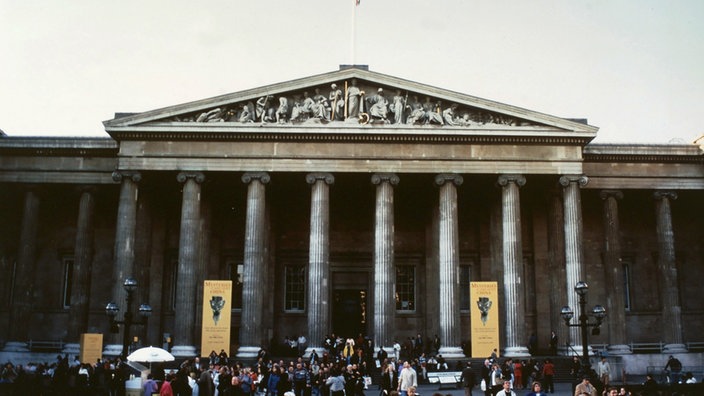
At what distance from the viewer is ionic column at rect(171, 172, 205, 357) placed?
35281mm

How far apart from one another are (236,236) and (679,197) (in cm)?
2482

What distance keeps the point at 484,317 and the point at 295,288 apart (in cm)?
1224

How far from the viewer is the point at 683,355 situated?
38.1m

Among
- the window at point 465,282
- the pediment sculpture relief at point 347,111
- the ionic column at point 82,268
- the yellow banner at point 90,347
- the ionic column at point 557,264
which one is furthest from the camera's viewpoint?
the window at point 465,282

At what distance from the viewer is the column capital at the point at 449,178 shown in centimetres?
3666

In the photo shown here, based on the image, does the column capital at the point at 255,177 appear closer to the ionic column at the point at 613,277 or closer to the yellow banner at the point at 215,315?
the yellow banner at the point at 215,315

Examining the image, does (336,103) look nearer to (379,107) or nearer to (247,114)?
(379,107)

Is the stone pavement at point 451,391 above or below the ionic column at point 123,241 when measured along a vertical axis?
below

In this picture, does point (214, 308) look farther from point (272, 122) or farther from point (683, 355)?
point (683, 355)

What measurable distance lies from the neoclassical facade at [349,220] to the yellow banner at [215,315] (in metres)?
0.62

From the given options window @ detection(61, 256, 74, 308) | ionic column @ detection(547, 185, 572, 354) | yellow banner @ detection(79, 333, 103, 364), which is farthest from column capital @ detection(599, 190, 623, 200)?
window @ detection(61, 256, 74, 308)

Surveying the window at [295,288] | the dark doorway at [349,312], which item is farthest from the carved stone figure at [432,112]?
the window at [295,288]

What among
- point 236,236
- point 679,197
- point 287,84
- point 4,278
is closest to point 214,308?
point 236,236

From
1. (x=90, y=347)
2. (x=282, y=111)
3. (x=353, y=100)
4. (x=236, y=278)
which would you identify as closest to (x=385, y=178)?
(x=353, y=100)
